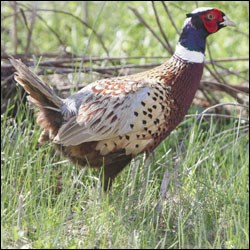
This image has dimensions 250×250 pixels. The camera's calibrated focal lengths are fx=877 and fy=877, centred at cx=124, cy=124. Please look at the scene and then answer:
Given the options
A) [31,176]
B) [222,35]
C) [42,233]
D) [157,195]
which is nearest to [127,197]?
[157,195]

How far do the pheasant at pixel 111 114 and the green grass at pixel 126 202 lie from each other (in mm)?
161

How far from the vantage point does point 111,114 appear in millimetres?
4859

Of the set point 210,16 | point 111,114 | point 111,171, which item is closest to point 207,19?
point 210,16

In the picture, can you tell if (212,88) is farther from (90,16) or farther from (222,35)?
(90,16)

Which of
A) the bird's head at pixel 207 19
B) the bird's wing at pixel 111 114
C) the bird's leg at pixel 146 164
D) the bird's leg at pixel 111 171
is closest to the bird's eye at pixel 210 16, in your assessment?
the bird's head at pixel 207 19

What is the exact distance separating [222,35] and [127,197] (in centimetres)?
398

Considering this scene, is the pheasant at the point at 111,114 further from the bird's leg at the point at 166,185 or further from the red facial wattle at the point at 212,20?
the red facial wattle at the point at 212,20

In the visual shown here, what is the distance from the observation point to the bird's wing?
483 cm

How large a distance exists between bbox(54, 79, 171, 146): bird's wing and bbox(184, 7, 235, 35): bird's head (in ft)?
1.83

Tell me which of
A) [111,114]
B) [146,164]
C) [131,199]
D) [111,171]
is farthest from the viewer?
[146,164]

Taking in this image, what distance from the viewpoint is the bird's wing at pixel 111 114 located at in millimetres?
4832

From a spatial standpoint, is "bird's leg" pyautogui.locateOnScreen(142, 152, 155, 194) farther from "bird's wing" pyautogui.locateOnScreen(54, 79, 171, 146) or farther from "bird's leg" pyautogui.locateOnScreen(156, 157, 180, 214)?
"bird's wing" pyautogui.locateOnScreen(54, 79, 171, 146)

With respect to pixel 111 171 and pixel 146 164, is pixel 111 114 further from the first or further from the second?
pixel 146 164

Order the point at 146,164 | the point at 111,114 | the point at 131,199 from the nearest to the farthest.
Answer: the point at 131,199 < the point at 111,114 < the point at 146,164
